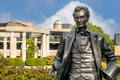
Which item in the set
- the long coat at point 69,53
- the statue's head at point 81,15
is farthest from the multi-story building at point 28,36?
the statue's head at point 81,15

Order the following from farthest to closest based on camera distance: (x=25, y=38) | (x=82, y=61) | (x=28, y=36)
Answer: (x=28, y=36) → (x=25, y=38) → (x=82, y=61)

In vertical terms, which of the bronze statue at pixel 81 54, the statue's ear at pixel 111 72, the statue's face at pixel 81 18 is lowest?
the statue's ear at pixel 111 72

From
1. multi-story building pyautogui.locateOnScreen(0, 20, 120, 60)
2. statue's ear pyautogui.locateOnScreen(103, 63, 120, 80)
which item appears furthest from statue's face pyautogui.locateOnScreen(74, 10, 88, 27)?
multi-story building pyautogui.locateOnScreen(0, 20, 120, 60)

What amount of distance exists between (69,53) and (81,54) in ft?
0.57

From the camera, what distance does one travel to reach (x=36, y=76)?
62.3 ft

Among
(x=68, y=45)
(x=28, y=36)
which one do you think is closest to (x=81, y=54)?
(x=68, y=45)

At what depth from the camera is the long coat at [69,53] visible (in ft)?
21.0

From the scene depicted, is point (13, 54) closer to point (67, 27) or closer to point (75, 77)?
point (67, 27)

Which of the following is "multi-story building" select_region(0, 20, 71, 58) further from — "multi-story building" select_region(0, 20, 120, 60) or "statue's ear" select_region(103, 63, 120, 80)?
"statue's ear" select_region(103, 63, 120, 80)

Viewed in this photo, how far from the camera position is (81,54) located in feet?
21.1

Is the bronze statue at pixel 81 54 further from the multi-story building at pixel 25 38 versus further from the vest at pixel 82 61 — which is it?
the multi-story building at pixel 25 38

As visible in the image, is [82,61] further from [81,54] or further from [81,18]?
[81,18]

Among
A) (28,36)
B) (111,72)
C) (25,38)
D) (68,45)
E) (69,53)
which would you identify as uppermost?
(28,36)

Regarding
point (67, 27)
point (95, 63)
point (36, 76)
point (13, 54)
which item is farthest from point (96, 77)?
point (67, 27)
